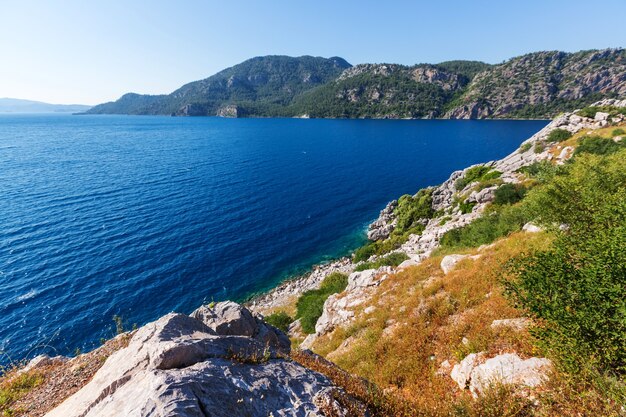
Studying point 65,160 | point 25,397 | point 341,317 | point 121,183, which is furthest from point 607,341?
point 65,160

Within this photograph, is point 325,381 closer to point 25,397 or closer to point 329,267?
point 25,397

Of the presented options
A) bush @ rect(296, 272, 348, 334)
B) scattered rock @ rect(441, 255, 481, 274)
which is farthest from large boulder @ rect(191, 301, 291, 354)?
scattered rock @ rect(441, 255, 481, 274)

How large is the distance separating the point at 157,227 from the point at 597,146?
71.9 metres

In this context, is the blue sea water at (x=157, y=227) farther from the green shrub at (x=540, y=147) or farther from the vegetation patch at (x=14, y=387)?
the green shrub at (x=540, y=147)

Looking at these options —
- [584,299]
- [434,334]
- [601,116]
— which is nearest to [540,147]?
[601,116]

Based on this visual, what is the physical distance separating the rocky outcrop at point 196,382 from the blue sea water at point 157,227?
2938cm

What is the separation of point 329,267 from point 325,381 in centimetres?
3658

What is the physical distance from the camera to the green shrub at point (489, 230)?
24.9m

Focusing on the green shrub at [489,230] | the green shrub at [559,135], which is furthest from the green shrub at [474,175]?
the green shrub at [489,230]

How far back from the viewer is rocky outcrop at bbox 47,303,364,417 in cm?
624

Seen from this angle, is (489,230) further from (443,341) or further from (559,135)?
(559,135)

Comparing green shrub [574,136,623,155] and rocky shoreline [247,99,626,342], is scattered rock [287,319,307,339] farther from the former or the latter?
green shrub [574,136,623,155]

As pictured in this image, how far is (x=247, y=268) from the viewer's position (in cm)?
4453

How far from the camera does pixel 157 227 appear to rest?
2073 inches
